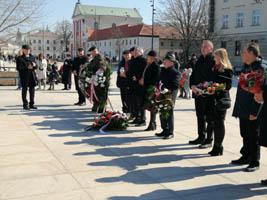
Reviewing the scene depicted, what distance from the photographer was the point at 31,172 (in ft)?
15.7

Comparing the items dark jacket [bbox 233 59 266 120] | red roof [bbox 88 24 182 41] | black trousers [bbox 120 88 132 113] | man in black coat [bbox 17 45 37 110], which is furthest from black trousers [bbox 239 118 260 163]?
red roof [bbox 88 24 182 41]

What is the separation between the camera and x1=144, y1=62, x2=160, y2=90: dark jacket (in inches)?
299

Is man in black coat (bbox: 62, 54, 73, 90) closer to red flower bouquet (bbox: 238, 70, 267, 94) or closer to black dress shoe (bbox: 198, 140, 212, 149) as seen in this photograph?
black dress shoe (bbox: 198, 140, 212, 149)

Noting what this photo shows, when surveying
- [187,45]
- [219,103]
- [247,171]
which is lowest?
[247,171]

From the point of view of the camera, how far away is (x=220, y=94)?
5645mm

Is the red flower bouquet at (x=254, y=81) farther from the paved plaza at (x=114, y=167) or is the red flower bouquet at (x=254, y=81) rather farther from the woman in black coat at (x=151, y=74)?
the woman in black coat at (x=151, y=74)

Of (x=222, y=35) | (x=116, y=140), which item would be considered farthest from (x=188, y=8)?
(x=116, y=140)

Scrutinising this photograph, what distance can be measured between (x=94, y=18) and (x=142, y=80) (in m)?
101

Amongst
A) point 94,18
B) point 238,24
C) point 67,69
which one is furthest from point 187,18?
point 94,18

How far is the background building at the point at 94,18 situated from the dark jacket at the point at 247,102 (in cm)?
9892

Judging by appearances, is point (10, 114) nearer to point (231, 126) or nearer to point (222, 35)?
point (231, 126)

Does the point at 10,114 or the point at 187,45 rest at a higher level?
the point at 187,45

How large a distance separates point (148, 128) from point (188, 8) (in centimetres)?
3196

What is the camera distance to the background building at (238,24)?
3919 centimetres
